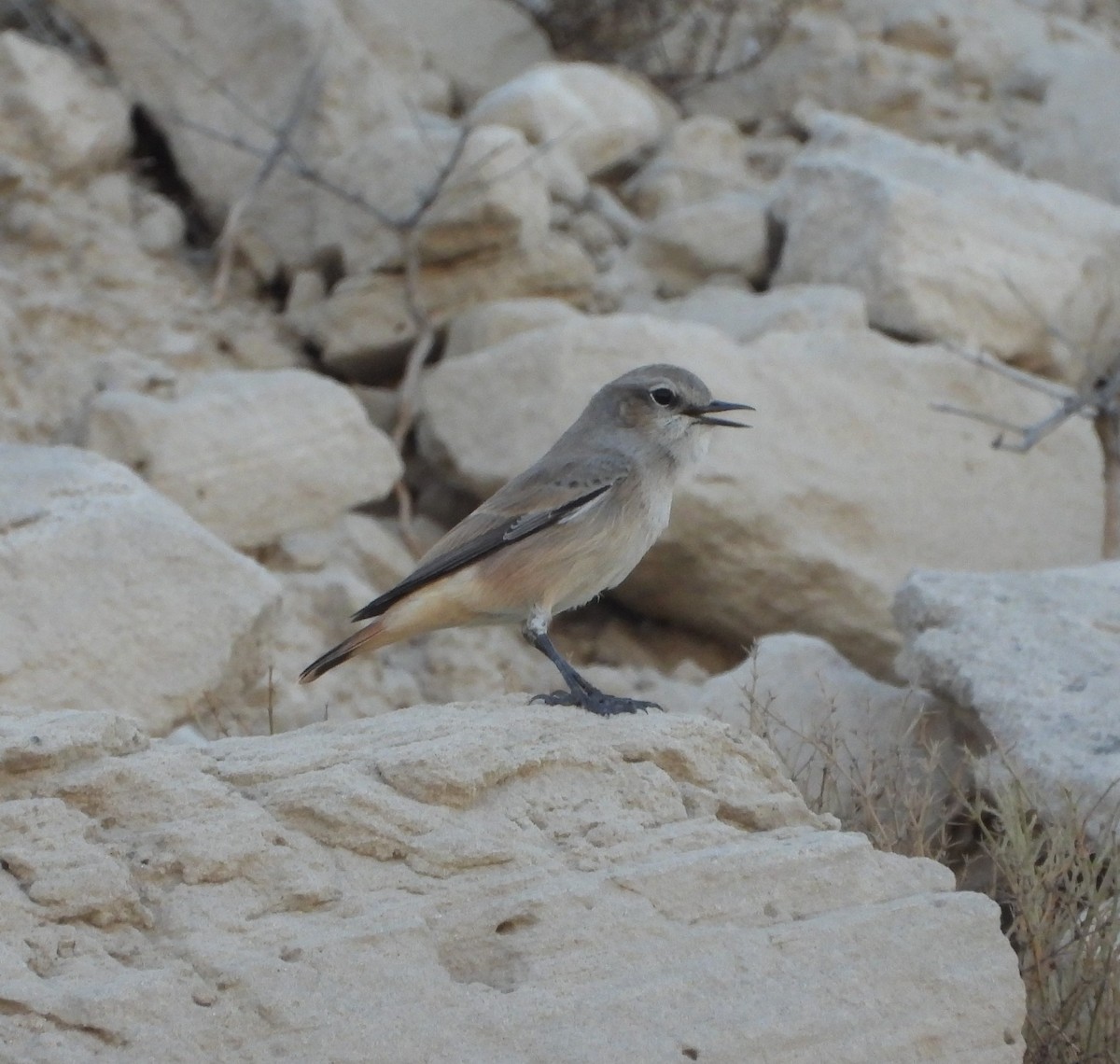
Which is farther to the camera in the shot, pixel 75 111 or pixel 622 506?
pixel 75 111

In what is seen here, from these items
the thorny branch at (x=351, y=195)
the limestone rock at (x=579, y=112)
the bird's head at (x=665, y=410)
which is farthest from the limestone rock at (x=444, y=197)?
the bird's head at (x=665, y=410)

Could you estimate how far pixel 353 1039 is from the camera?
325cm

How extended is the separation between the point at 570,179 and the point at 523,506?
5.64 metres

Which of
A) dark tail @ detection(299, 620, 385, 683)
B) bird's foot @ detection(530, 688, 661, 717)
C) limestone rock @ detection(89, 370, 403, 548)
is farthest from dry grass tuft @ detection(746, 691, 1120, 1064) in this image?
limestone rock @ detection(89, 370, 403, 548)

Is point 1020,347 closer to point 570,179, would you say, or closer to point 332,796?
point 570,179

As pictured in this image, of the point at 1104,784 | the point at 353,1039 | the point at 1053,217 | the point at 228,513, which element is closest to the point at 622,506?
the point at 1104,784

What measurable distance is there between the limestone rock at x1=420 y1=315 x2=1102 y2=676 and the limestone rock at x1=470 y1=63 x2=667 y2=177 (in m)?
2.20

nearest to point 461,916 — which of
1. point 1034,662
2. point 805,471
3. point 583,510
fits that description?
point 583,510

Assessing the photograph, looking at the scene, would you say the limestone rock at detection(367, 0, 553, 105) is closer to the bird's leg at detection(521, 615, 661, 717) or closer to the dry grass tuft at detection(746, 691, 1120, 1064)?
the bird's leg at detection(521, 615, 661, 717)

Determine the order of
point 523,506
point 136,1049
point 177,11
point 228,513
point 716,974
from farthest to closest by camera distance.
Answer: point 177,11, point 228,513, point 523,506, point 716,974, point 136,1049

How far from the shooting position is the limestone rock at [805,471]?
7.99 metres

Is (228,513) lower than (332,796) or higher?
lower

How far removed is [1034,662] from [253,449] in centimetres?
371

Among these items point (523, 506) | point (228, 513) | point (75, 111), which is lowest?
point (228, 513)
